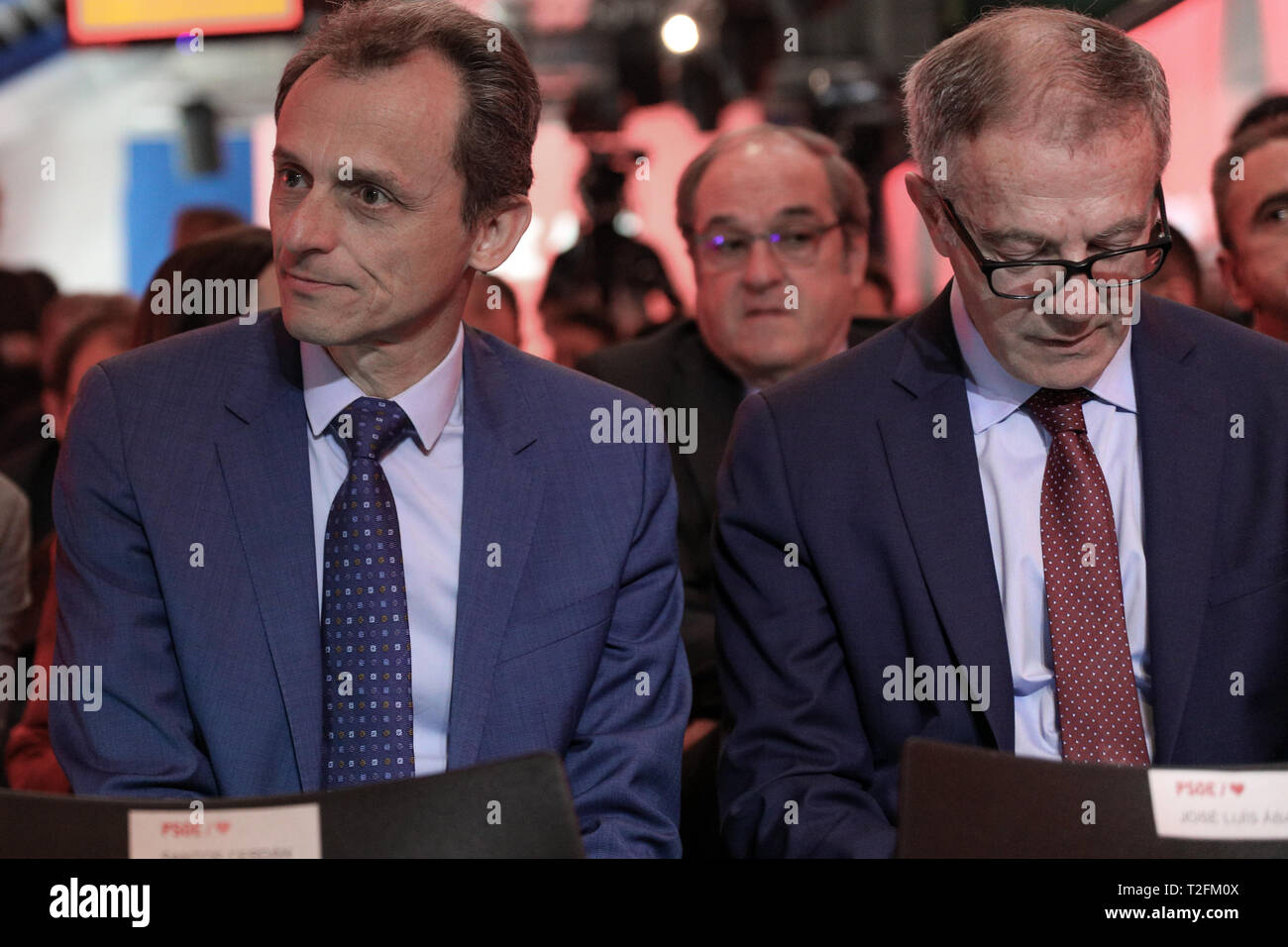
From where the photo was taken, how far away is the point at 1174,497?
1.64m

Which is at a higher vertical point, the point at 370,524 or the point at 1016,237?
the point at 1016,237

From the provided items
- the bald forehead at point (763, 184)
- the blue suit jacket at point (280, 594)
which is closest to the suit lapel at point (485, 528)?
the blue suit jacket at point (280, 594)

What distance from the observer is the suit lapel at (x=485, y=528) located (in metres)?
1.59

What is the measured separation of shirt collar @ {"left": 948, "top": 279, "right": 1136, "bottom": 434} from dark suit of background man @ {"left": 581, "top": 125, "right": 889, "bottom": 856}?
0.94 meters

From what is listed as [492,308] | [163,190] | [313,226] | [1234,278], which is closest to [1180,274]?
[1234,278]

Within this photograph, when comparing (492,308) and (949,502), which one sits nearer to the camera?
(949,502)

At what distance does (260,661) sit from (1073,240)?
39.8 inches

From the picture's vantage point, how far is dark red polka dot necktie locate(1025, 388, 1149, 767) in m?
1.59

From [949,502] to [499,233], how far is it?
0.67 m

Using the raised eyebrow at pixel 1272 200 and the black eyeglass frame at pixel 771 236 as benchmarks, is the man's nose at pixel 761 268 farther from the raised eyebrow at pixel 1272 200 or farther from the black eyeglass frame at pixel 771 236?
the raised eyebrow at pixel 1272 200

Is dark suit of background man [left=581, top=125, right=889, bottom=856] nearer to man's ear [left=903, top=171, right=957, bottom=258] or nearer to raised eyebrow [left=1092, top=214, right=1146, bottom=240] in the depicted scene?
man's ear [left=903, top=171, right=957, bottom=258]

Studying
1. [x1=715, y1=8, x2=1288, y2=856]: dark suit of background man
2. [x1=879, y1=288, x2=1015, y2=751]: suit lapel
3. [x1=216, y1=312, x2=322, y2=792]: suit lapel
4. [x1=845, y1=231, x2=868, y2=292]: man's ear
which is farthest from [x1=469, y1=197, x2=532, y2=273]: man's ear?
[x1=845, y1=231, x2=868, y2=292]: man's ear

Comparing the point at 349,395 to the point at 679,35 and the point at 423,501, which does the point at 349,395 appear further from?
the point at 679,35
